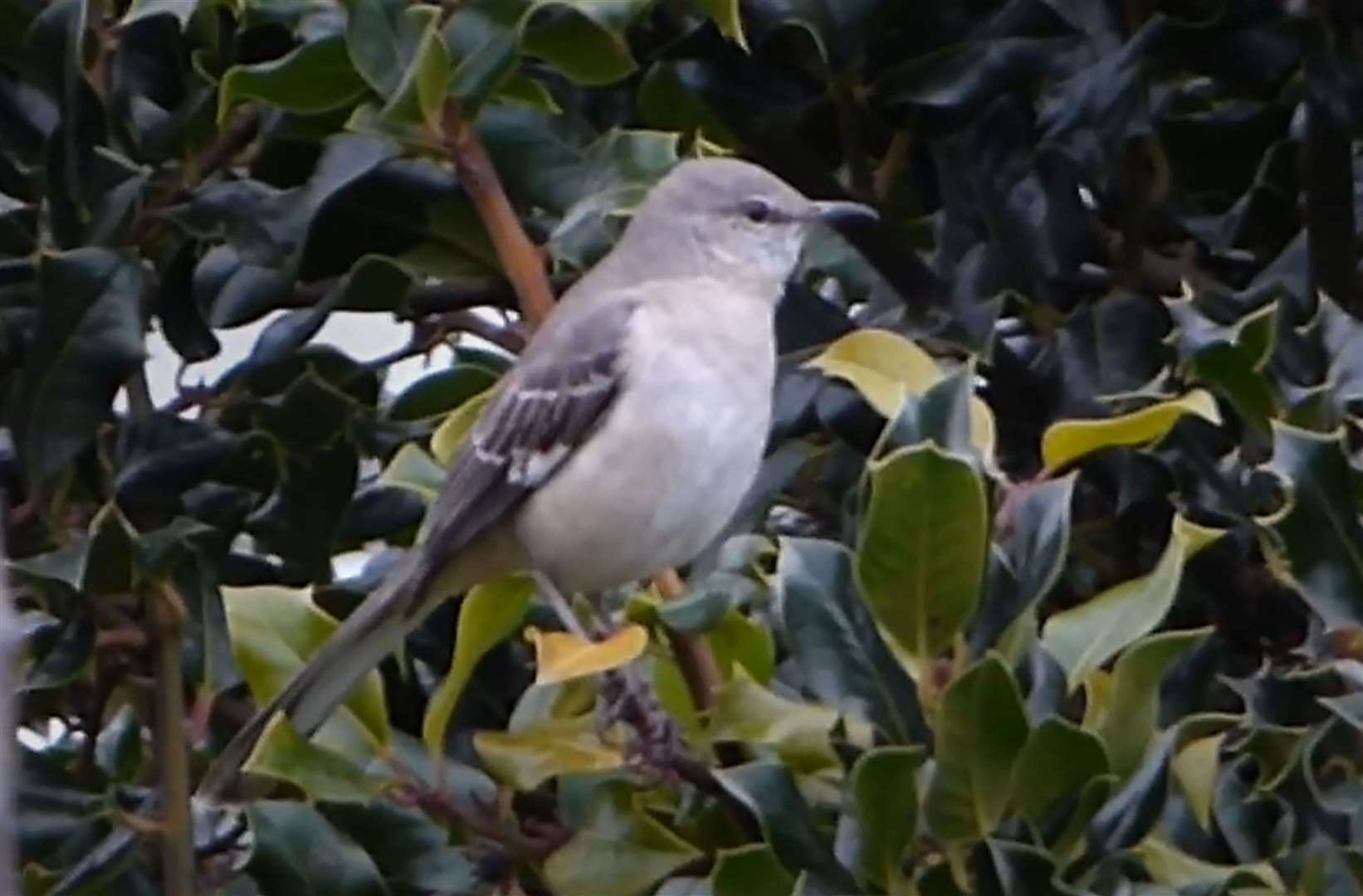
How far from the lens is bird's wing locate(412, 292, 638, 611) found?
7.36 feet

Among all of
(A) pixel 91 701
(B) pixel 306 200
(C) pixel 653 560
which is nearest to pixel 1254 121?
(C) pixel 653 560

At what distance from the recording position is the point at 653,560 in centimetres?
234

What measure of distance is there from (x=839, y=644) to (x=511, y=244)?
0.46 meters

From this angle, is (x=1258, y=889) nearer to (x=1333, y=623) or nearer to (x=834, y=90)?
(x=1333, y=623)

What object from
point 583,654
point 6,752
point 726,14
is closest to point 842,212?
point 726,14

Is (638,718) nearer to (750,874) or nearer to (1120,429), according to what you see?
(750,874)

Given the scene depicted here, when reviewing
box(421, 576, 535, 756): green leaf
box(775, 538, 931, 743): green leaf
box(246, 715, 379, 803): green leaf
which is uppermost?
box(775, 538, 931, 743): green leaf

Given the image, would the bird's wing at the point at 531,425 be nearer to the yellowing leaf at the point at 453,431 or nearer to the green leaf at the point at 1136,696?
the yellowing leaf at the point at 453,431

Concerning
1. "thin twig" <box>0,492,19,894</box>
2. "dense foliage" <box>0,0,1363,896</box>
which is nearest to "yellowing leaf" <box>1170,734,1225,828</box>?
"dense foliage" <box>0,0,1363,896</box>

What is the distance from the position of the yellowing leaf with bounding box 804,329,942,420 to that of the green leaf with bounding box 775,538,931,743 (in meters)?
0.17

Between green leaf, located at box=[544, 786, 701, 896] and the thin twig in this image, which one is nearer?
the thin twig

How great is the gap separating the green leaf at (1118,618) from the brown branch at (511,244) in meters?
0.29

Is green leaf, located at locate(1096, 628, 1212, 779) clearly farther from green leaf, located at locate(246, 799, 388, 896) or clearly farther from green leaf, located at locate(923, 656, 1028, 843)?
green leaf, located at locate(246, 799, 388, 896)

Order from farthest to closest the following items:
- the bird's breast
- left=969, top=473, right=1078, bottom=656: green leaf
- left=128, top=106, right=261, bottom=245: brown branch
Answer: the bird's breast → left=128, top=106, right=261, bottom=245: brown branch → left=969, top=473, right=1078, bottom=656: green leaf
